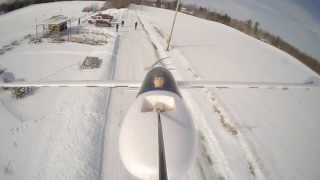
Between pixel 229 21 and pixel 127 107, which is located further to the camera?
pixel 229 21

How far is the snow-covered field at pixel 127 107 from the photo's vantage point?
831 centimetres

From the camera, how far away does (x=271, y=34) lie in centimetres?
2627

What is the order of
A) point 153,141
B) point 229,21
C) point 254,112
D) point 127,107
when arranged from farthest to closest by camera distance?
1. point 229,21
2. point 254,112
3. point 127,107
4. point 153,141

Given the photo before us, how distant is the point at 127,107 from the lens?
11.6 m

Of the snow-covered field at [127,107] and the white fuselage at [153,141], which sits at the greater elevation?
the white fuselage at [153,141]

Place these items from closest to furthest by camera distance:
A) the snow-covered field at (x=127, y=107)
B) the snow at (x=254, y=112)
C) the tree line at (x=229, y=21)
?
the snow-covered field at (x=127, y=107), the snow at (x=254, y=112), the tree line at (x=229, y=21)

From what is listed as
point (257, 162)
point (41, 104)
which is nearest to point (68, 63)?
point (41, 104)

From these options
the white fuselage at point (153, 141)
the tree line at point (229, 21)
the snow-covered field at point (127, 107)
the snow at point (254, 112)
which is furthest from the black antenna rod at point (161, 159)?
the tree line at point (229, 21)

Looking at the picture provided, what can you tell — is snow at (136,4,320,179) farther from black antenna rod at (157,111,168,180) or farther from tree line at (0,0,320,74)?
black antenna rod at (157,111,168,180)

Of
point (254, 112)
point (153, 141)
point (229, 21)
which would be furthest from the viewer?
point (229, 21)

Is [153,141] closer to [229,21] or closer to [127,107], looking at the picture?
[127,107]

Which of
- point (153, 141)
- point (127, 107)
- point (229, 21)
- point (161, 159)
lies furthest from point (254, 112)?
point (229, 21)

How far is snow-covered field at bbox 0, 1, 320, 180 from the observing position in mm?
8311

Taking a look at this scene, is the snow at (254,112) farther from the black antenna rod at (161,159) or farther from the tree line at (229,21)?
the black antenna rod at (161,159)
